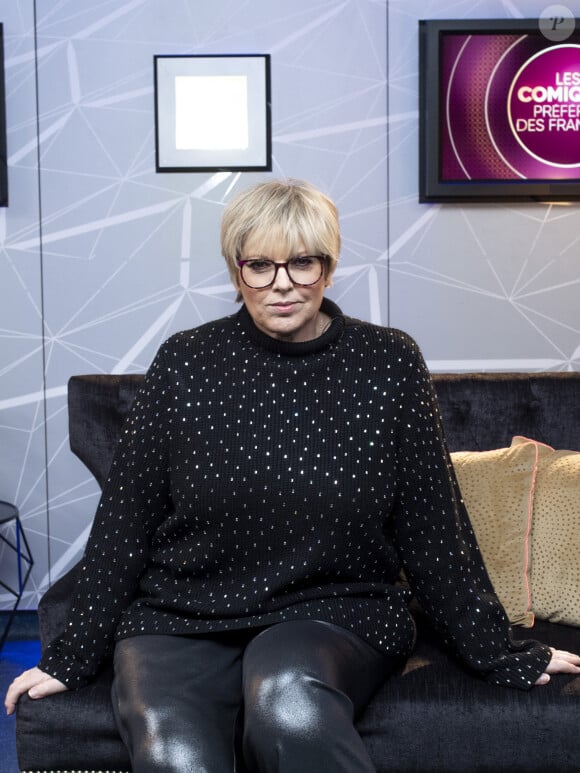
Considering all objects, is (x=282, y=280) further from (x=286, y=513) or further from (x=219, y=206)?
(x=219, y=206)

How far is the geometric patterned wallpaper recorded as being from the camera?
2904 millimetres

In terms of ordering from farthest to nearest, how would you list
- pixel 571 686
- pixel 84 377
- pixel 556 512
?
pixel 84 377, pixel 556 512, pixel 571 686

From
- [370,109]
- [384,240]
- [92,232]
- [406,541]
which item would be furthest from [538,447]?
[92,232]

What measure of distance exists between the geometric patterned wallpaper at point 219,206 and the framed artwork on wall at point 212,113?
0.12 feet

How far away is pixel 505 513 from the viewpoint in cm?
205

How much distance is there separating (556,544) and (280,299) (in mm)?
833

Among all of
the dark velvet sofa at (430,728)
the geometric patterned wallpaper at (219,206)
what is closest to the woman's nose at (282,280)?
the dark velvet sofa at (430,728)

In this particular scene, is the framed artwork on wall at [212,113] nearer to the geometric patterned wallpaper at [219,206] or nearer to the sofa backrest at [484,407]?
the geometric patterned wallpaper at [219,206]

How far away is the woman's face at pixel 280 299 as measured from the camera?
5.58 feet

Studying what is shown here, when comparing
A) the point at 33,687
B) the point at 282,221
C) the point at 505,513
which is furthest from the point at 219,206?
the point at 33,687

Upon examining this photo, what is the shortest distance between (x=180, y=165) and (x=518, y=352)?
1.22 meters

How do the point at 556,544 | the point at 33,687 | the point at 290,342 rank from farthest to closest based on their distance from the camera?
the point at 556,544 → the point at 290,342 → the point at 33,687

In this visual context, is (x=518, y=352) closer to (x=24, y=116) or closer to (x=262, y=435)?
(x=262, y=435)

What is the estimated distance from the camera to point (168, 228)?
9.75 ft
